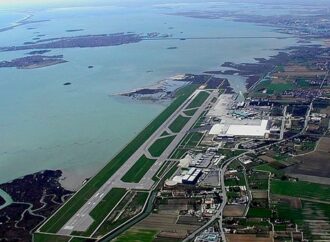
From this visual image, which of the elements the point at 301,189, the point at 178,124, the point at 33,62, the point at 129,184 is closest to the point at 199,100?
the point at 178,124

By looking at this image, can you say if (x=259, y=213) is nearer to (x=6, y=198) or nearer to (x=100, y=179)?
(x=100, y=179)

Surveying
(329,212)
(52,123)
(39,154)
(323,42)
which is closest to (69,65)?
(52,123)

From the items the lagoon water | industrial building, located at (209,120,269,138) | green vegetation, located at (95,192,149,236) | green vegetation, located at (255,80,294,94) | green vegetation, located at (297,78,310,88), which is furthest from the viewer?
green vegetation, located at (297,78,310,88)

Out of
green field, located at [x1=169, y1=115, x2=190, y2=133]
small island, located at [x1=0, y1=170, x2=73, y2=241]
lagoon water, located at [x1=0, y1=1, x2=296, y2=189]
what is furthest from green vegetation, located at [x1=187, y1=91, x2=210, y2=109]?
small island, located at [x1=0, y1=170, x2=73, y2=241]

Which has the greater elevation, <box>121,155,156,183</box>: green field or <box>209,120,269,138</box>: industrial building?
<box>209,120,269,138</box>: industrial building

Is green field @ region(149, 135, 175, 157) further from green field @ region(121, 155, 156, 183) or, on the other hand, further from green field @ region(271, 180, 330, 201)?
green field @ region(271, 180, 330, 201)

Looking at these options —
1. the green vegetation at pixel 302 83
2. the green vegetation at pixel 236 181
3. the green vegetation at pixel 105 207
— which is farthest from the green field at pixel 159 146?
the green vegetation at pixel 302 83

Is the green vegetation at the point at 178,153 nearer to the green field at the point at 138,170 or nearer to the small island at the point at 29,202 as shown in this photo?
the green field at the point at 138,170
